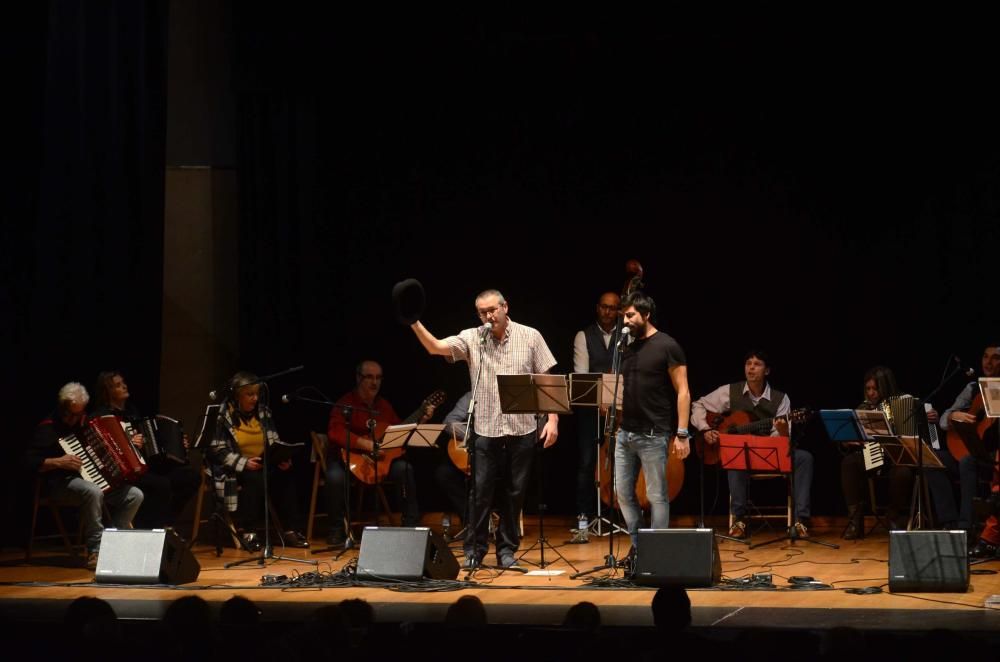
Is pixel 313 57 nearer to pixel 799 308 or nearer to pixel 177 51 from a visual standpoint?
pixel 177 51

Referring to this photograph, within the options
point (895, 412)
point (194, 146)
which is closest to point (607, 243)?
point (895, 412)

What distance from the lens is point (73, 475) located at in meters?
7.07

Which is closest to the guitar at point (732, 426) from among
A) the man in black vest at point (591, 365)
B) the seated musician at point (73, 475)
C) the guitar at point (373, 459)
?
the man in black vest at point (591, 365)

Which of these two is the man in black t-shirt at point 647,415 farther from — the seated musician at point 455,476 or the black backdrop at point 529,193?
the black backdrop at point 529,193

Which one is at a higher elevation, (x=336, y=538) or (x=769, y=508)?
(x=769, y=508)

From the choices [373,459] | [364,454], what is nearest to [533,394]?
[373,459]

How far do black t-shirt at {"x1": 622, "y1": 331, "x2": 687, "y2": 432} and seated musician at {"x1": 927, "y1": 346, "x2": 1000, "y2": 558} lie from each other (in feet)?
7.20

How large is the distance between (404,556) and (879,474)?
12.5ft

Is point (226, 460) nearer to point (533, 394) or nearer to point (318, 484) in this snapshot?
point (318, 484)

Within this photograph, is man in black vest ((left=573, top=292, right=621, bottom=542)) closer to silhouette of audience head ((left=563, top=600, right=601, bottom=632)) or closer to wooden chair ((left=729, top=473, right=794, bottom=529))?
wooden chair ((left=729, top=473, right=794, bottom=529))

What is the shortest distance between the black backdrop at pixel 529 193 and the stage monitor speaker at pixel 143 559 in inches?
87.0

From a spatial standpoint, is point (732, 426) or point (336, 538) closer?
point (336, 538)

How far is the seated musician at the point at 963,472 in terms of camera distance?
7.16 meters

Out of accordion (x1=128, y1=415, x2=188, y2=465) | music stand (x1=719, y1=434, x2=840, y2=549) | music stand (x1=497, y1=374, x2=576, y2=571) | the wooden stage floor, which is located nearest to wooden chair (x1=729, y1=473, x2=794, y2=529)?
music stand (x1=719, y1=434, x2=840, y2=549)
